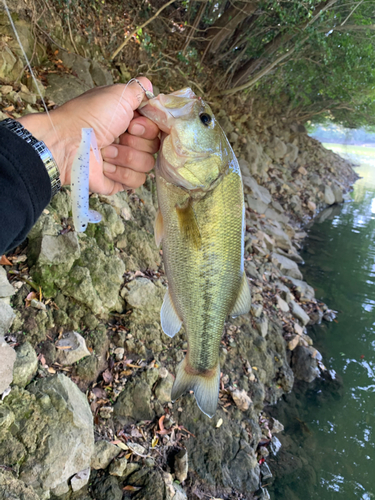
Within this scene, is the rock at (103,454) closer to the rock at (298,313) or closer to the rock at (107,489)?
the rock at (107,489)

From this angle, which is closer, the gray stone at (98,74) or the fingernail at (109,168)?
the fingernail at (109,168)

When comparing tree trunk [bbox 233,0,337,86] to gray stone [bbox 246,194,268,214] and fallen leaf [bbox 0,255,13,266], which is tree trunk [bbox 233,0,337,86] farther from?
fallen leaf [bbox 0,255,13,266]

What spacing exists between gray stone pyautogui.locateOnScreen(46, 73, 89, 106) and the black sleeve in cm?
407

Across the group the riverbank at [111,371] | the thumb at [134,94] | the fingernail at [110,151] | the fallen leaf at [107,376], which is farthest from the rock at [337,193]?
the thumb at [134,94]

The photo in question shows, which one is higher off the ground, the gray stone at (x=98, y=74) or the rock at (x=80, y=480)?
the gray stone at (x=98, y=74)

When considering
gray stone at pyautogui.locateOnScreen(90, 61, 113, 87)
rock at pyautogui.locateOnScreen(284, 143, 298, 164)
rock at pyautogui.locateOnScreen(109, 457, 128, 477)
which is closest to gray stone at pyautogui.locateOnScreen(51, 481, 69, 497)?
rock at pyautogui.locateOnScreen(109, 457, 128, 477)

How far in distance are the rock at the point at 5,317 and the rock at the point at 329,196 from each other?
669 inches

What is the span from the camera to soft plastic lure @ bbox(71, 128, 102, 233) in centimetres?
157

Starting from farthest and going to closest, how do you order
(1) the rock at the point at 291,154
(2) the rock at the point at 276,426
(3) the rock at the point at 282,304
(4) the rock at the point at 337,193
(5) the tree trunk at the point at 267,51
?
(4) the rock at the point at 337,193
(1) the rock at the point at 291,154
(5) the tree trunk at the point at 267,51
(3) the rock at the point at 282,304
(2) the rock at the point at 276,426

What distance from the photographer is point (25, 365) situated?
296 centimetres

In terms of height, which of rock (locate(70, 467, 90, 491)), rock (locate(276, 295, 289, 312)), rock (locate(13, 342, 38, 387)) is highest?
rock (locate(13, 342, 38, 387))

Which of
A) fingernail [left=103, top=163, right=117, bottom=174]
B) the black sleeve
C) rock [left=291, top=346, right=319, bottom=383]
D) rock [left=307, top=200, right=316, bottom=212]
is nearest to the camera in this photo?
the black sleeve

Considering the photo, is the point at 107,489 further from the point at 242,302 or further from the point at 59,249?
the point at 59,249

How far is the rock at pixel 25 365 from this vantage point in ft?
9.53
